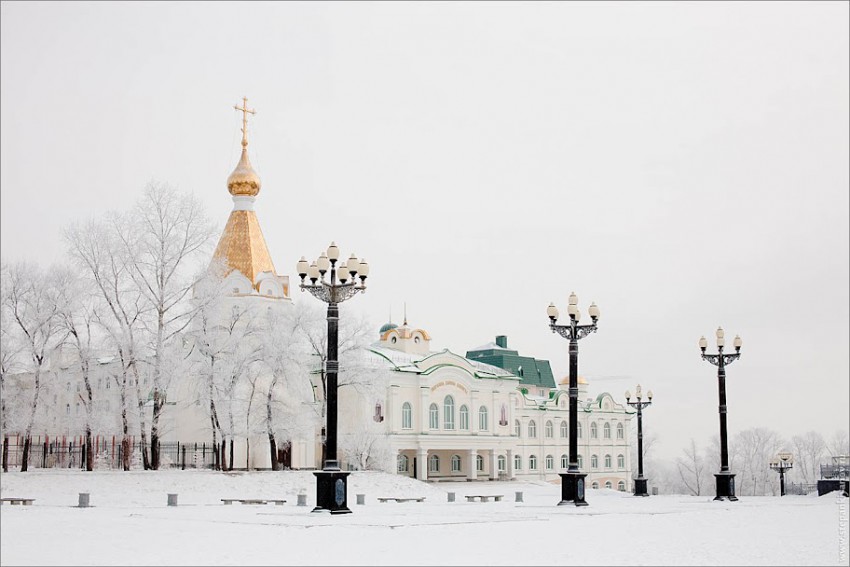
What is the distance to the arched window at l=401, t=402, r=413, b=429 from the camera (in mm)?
56188

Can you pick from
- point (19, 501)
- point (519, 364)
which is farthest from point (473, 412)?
point (19, 501)

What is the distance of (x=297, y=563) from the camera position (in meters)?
13.7

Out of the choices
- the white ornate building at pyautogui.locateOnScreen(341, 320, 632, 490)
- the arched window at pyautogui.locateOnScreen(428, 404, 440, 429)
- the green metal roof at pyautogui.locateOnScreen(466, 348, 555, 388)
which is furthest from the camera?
the green metal roof at pyautogui.locateOnScreen(466, 348, 555, 388)

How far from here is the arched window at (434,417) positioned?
57.8m

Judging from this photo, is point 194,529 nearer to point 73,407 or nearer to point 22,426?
point 22,426

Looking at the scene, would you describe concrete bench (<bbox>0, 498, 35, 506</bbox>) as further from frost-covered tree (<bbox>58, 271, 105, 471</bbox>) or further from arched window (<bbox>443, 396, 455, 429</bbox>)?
arched window (<bbox>443, 396, 455, 429</bbox>)

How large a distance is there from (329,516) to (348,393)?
33.0 meters

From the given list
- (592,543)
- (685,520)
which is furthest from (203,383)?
(592,543)

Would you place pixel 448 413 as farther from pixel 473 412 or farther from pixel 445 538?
pixel 445 538

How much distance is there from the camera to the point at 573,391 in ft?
98.1

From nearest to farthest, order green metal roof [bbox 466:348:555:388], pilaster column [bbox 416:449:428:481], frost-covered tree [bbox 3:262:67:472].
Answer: frost-covered tree [bbox 3:262:67:472], pilaster column [bbox 416:449:428:481], green metal roof [bbox 466:348:555:388]

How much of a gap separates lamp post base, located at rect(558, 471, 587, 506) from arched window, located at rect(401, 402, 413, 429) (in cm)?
2669

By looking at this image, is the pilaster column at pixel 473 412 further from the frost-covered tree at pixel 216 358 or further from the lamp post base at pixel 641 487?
the frost-covered tree at pixel 216 358

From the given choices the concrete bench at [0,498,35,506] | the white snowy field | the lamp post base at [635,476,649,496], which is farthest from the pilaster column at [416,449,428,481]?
the white snowy field
